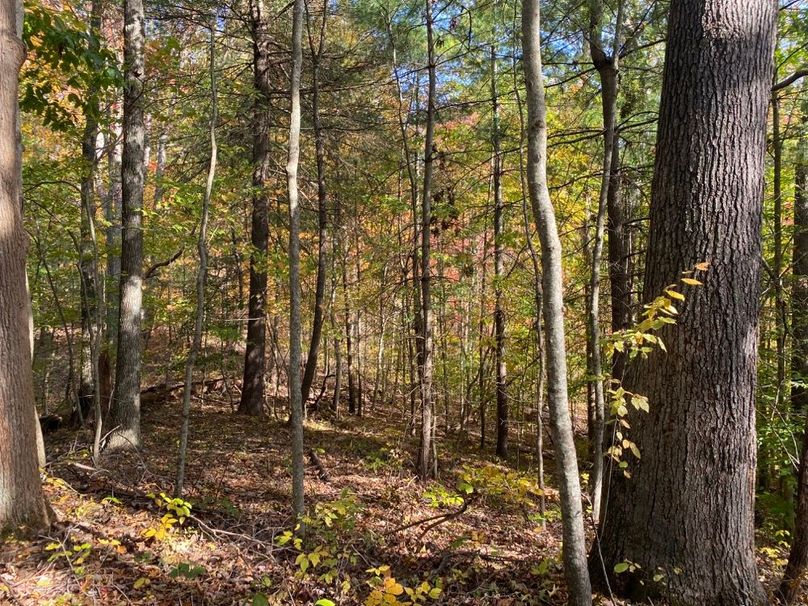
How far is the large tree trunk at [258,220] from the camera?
33.2 ft

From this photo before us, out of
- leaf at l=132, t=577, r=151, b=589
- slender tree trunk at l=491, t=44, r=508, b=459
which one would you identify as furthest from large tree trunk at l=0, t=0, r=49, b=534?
slender tree trunk at l=491, t=44, r=508, b=459

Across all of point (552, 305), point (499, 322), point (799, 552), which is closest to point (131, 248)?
point (552, 305)

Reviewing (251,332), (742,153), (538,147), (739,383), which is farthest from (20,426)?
(251,332)

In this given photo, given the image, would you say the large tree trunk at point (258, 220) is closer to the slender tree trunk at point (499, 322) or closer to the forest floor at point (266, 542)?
the forest floor at point (266, 542)

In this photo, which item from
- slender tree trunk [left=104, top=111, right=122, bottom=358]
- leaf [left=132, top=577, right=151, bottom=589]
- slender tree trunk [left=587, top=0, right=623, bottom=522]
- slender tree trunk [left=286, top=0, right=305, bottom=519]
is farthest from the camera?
slender tree trunk [left=104, top=111, right=122, bottom=358]

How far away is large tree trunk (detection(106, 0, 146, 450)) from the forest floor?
66 centimetres

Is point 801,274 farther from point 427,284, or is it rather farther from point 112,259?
point 112,259

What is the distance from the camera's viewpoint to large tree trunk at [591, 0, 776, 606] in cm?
329

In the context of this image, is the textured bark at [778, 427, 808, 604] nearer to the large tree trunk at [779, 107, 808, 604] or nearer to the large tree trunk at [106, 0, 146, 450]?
the large tree trunk at [779, 107, 808, 604]

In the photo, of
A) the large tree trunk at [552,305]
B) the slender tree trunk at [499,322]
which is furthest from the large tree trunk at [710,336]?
the slender tree trunk at [499,322]

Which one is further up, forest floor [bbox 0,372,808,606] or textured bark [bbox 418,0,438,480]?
textured bark [bbox 418,0,438,480]

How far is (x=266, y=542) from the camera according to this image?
4.26 m

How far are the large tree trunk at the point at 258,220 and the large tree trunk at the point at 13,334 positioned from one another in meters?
5.39

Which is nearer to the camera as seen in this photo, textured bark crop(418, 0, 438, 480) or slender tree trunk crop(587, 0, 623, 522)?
slender tree trunk crop(587, 0, 623, 522)
